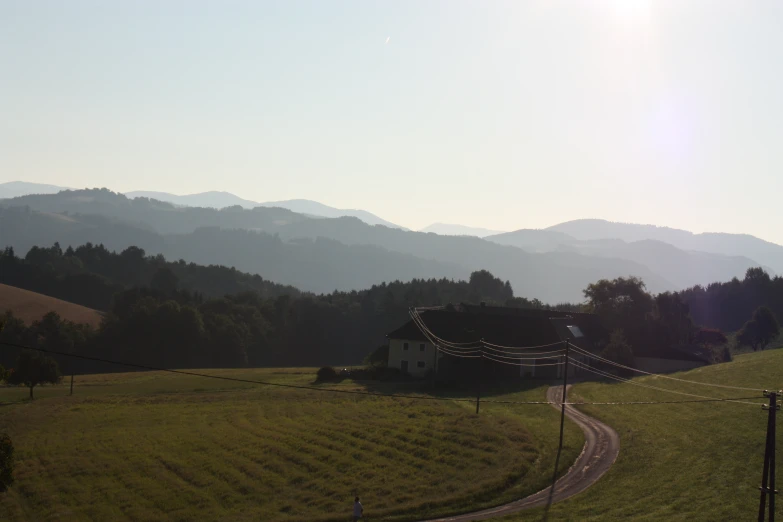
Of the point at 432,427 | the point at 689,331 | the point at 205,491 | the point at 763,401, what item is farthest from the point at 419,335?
the point at 689,331

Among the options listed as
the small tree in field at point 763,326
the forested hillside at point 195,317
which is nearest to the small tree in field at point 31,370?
the forested hillside at point 195,317

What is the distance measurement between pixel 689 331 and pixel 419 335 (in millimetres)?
57029

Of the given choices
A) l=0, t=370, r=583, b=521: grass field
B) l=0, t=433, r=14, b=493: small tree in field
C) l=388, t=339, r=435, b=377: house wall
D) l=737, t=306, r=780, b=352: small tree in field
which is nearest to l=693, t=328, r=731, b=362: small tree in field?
l=737, t=306, r=780, b=352: small tree in field

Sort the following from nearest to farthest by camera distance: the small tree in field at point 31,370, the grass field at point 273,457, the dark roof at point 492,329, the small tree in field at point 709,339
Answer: the grass field at point 273,457, the small tree in field at point 31,370, the dark roof at point 492,329, the small tree in field at point 709,339

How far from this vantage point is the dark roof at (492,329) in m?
74.0

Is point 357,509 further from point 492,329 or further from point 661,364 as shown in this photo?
point 661,364

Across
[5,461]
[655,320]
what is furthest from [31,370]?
[655,320]

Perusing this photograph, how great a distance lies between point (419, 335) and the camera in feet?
244

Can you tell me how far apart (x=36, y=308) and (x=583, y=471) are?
4183 inches

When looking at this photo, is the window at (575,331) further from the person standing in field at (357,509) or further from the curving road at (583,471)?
the person standing in field at (357,509)

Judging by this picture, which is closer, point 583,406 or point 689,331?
point 583,406

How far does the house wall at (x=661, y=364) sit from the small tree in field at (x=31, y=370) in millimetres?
61343

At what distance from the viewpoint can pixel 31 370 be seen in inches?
2373

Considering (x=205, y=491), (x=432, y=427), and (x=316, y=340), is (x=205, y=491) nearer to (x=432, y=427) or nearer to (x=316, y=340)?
(x=432, y=427)
